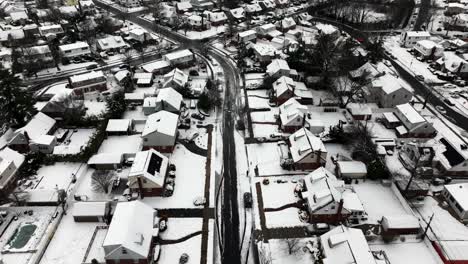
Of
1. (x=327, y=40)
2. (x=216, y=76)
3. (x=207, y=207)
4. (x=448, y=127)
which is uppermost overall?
(x=327, y=40)

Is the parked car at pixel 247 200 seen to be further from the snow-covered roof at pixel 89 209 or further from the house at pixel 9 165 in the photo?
the house at pixel 9 165

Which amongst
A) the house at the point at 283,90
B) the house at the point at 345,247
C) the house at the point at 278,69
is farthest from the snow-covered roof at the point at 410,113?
the house at the point at 345,247

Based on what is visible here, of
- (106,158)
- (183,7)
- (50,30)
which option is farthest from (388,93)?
(50,30)

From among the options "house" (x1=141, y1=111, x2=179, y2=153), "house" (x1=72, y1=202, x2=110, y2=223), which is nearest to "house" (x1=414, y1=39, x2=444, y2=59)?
"house" (x1=141, y1=111, x2=179, y2=153)

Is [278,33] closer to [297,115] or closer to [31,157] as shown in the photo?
[297,115]

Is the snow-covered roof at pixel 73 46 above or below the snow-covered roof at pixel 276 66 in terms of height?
above

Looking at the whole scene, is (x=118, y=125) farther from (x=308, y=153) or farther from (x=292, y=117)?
(x=308, y=153)

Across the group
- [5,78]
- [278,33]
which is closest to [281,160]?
[5,78]
